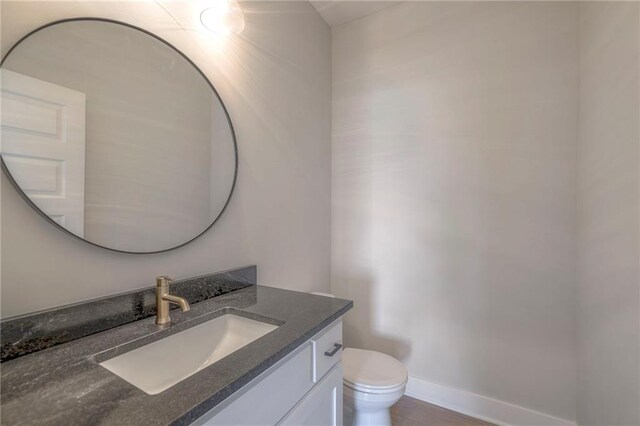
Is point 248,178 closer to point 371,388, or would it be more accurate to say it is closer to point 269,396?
point 269,396

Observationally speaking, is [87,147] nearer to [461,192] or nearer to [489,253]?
[461,192]

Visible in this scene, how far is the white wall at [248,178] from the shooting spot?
744 mm

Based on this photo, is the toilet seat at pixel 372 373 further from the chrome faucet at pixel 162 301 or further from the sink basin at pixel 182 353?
the chrome faucet at pixel 162 301

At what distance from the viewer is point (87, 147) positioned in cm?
86

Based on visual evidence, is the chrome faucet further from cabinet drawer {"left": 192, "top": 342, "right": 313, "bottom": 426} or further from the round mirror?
cabinet drawer {"left": 192, "top": 342, "right": 313, "bottom": 426}

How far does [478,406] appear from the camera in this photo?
1.73 m

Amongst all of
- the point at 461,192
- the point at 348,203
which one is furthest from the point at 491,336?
the point at 348,203

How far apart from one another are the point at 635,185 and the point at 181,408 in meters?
1.61

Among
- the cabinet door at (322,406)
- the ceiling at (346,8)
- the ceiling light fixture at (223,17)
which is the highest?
the ceiling at (346,8)

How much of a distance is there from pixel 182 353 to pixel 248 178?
84 centimetres

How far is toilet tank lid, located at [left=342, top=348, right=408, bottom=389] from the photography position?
1.36 metres

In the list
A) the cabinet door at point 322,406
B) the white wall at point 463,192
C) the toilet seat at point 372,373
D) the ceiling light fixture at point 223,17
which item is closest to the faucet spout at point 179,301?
the cabinet door at point 322,406

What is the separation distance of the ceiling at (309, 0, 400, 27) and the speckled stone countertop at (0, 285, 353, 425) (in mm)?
2121

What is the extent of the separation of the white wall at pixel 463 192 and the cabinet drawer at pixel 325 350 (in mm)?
1053
